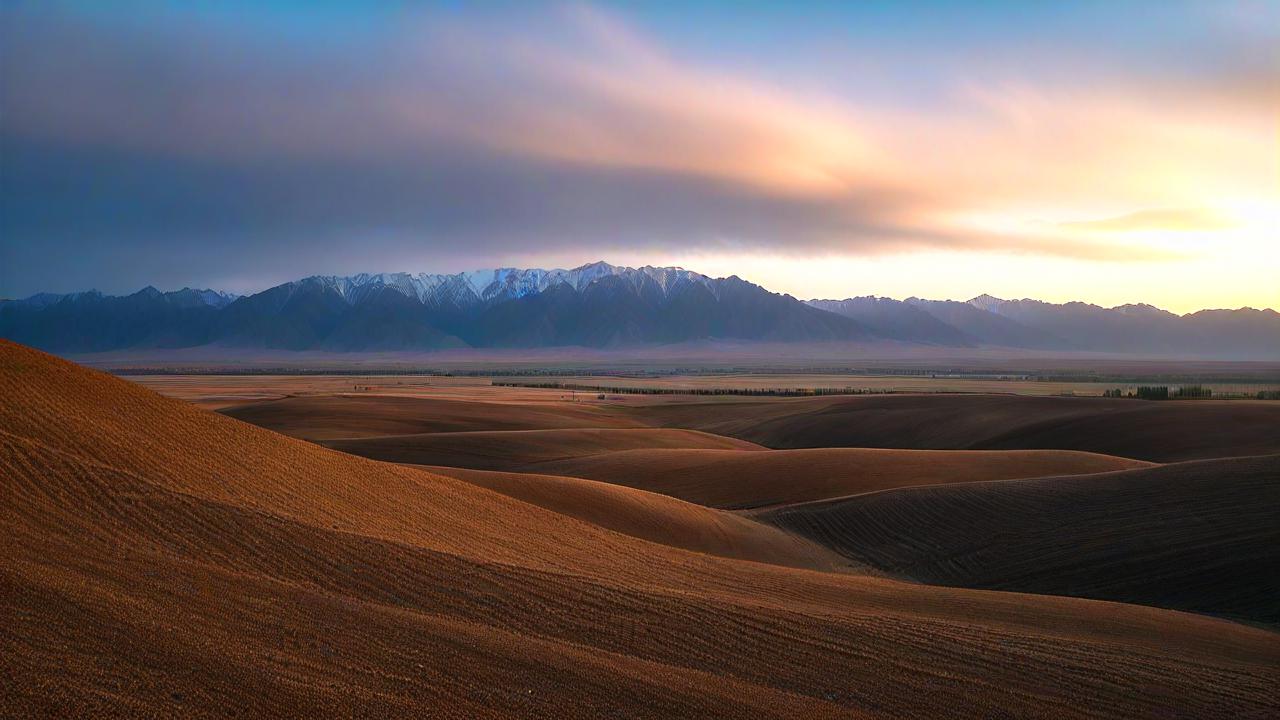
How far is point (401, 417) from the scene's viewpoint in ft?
198

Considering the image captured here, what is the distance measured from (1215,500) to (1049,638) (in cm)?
1256

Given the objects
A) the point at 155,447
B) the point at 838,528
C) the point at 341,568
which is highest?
the point at 155,447

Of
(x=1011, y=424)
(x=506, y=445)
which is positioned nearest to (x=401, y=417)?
(x=506, y=445)

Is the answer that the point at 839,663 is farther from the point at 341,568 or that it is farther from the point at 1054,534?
the point at 1054,534

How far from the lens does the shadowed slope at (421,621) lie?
27.5 feet

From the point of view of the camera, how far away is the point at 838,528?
25844 mm

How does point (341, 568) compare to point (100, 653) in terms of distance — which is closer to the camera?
point (100, 653)

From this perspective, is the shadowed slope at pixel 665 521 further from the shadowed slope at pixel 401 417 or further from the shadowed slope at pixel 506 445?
the shadowed slope at pixel 401 417

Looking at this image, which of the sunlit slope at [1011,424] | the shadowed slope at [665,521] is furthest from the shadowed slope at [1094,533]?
the sunlit slope at [1011,424]

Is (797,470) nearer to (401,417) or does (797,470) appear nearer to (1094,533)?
(1094,533)

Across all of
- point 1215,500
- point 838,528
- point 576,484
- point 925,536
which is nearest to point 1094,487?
point 1215,500

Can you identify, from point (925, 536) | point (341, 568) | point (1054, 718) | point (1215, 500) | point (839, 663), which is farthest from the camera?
point (925, 536)

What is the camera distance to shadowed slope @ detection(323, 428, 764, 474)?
4056cm

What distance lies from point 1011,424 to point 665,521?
116 ft
